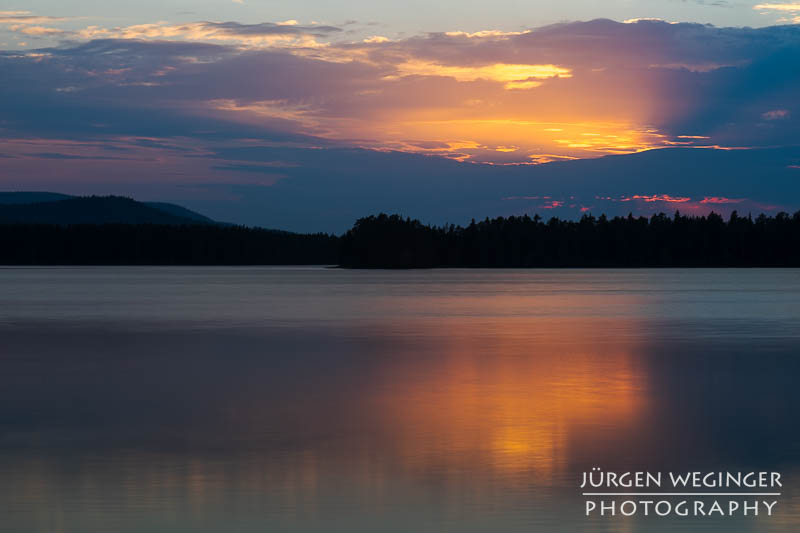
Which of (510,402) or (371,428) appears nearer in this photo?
(371,428)

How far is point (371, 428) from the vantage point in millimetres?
18328

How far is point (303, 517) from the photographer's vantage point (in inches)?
465

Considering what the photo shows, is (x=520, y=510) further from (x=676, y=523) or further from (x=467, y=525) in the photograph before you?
(x=676, y=523)

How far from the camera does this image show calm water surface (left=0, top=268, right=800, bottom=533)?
1216 cm

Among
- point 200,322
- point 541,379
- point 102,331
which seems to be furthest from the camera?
point 200,322

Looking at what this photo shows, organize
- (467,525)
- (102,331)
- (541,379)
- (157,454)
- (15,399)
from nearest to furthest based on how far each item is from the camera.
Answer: (467,525) < (157,454) < (15,399) < (541,379) < (102,331)

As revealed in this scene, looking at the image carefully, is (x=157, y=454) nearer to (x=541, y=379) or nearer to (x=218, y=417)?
(x=218, y=417)

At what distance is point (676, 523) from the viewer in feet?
38.0

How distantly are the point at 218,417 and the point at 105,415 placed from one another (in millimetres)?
2136

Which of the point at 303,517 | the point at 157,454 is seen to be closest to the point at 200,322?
the point at 157,454

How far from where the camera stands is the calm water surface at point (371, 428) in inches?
479

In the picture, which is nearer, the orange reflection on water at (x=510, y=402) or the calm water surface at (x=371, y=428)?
the calm water surface at (x=371, y=428)

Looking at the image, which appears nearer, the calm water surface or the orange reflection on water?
the calm water surface

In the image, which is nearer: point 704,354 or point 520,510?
point 520,510
